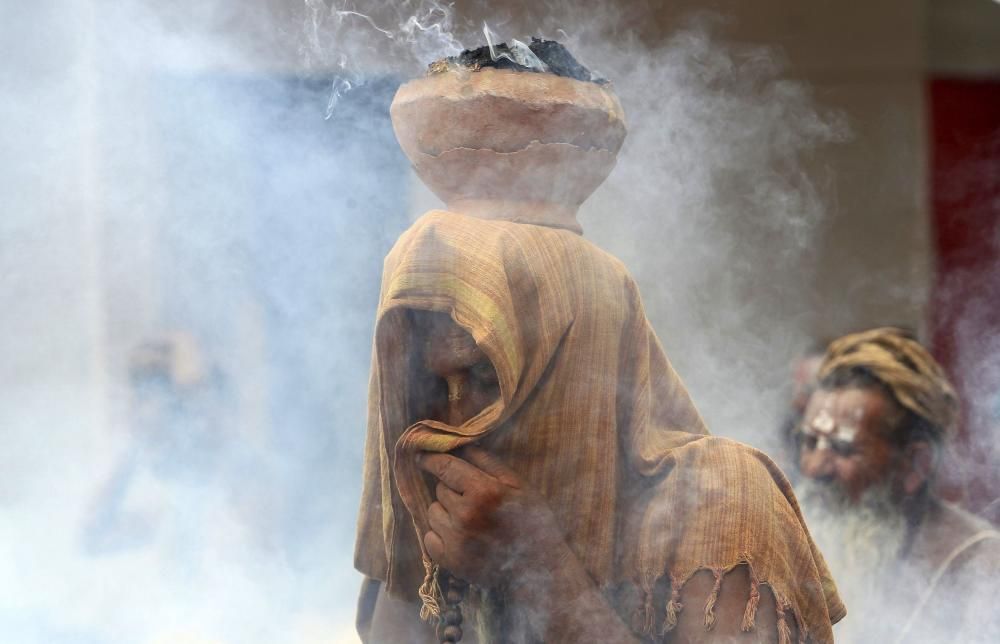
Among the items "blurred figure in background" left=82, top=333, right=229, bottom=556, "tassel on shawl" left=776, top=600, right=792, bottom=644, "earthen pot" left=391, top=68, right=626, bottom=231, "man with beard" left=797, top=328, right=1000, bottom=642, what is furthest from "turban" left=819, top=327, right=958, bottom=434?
"blurred figure in background" left=82, top=333, right=229, bottom=556

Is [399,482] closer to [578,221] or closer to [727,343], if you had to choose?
[578,221]

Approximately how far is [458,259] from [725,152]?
51 centimetres

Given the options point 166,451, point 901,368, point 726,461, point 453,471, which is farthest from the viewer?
point 901,368

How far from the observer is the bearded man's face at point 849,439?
6.47 feet

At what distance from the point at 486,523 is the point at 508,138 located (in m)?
0.51

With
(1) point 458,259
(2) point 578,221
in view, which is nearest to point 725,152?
(2) point 578,221

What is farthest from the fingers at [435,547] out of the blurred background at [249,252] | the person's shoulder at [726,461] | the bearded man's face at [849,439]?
the bearded man's face at [849,439]

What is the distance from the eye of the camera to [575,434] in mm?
1613

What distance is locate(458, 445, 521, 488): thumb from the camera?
5.19 ft

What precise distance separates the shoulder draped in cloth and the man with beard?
37cm

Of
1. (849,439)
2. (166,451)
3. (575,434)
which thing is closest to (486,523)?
(575,434)

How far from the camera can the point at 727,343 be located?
1.85 m

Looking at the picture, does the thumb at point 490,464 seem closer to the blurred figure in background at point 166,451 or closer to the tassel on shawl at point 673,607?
the tassel on shawl at point 673,607

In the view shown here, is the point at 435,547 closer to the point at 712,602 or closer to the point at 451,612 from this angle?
the point at 451,612
